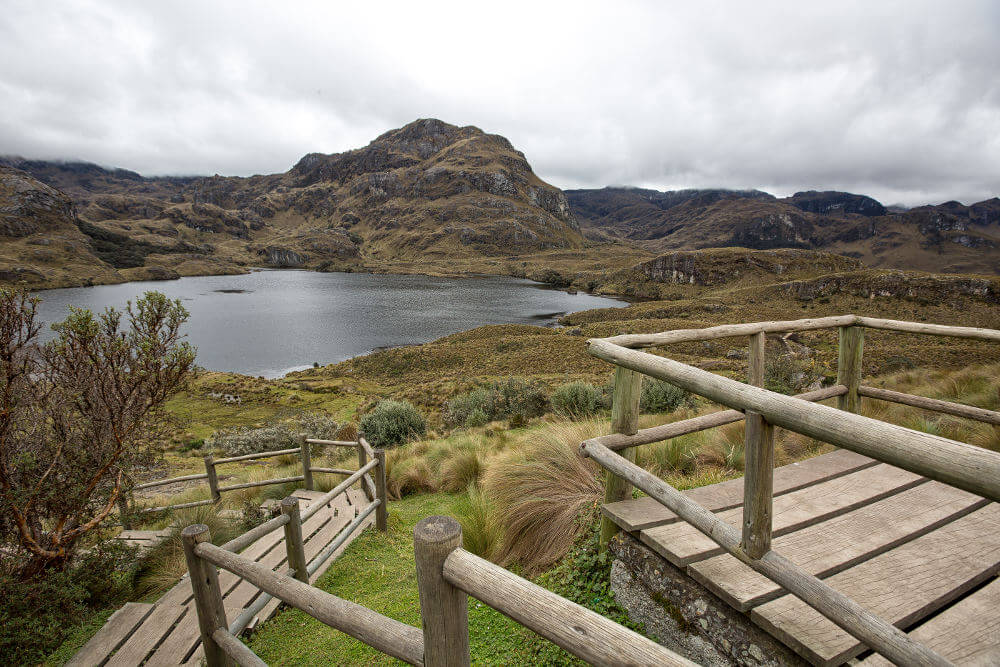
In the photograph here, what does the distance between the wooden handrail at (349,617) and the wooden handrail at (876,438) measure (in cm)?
146

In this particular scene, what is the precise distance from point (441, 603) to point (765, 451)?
1335 mm

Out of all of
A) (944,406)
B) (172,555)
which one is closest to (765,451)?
(944,406)

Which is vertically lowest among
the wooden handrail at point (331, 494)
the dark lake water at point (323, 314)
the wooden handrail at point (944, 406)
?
the dark lake water at point (323, 314)

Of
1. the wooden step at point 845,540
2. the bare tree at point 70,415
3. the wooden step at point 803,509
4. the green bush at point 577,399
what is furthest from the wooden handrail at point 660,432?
the green bush at point 577,399

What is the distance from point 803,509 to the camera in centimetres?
278

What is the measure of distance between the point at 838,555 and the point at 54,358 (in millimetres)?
7340

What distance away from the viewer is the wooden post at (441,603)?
134cm

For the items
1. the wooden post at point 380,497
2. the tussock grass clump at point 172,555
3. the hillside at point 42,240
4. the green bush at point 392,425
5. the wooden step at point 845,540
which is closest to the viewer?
the wooden step at point 845,540

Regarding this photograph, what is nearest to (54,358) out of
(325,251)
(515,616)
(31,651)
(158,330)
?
(158,330)

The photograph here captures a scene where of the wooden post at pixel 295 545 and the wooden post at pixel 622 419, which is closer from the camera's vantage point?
the wooden post at pixel 622 419

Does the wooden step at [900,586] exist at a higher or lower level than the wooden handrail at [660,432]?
lower

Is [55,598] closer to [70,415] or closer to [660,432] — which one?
[70,415]

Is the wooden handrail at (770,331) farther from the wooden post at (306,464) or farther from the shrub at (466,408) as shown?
the shrub at (466,408)

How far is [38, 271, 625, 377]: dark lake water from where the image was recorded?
4209cm
